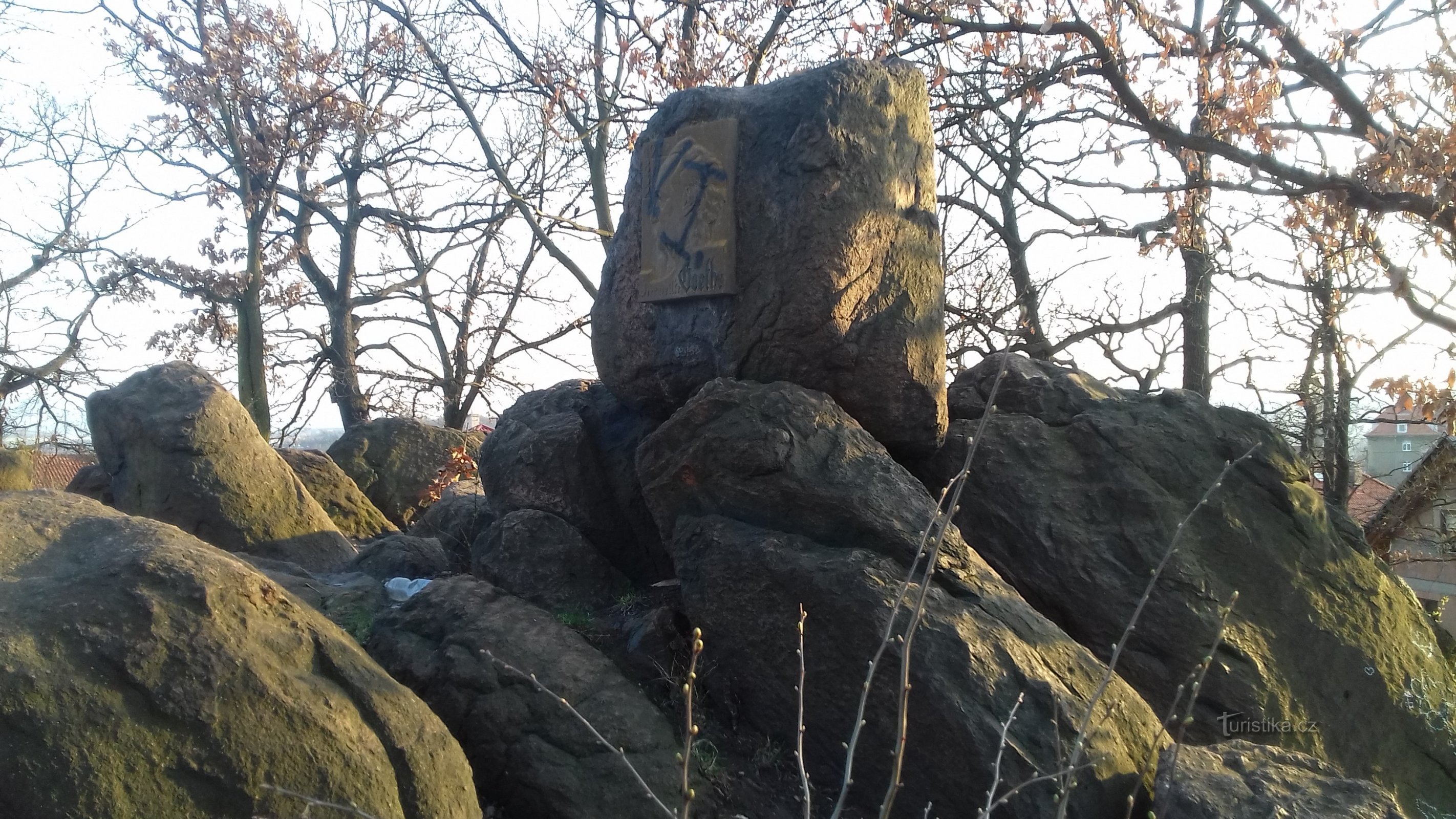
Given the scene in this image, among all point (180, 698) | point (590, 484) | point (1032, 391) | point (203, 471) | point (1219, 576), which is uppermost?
point (1032, 391)

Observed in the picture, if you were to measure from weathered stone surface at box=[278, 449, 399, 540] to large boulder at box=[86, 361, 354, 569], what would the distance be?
71 centimetres

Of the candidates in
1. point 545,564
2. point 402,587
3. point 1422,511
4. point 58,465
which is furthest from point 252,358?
point 1422,511

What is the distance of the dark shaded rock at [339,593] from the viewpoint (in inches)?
190

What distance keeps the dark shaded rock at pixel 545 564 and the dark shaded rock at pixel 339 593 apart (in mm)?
566

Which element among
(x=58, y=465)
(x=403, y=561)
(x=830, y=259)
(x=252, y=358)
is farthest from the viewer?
(x=58, y=465)

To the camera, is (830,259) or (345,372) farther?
(345,372)

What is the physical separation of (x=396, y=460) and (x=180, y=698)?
6859 millimetres

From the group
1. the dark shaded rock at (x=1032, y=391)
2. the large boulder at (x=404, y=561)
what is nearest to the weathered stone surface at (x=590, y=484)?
the large boulder at (x=404, y=561)

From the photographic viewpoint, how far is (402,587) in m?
5.38

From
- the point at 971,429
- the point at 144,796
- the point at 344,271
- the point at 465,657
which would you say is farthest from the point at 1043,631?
the point at 344,271

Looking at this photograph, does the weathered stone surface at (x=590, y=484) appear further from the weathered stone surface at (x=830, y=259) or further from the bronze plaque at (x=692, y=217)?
the bronze plaque at (x=692, y=217)

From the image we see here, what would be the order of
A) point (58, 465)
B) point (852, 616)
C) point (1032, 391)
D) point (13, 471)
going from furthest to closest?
point (58, 465)
point (13, 471)
point (1032, 391)
point (852, 616)

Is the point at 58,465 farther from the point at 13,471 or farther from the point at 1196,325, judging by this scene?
the point at 1196,325

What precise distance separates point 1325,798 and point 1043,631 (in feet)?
3.65
